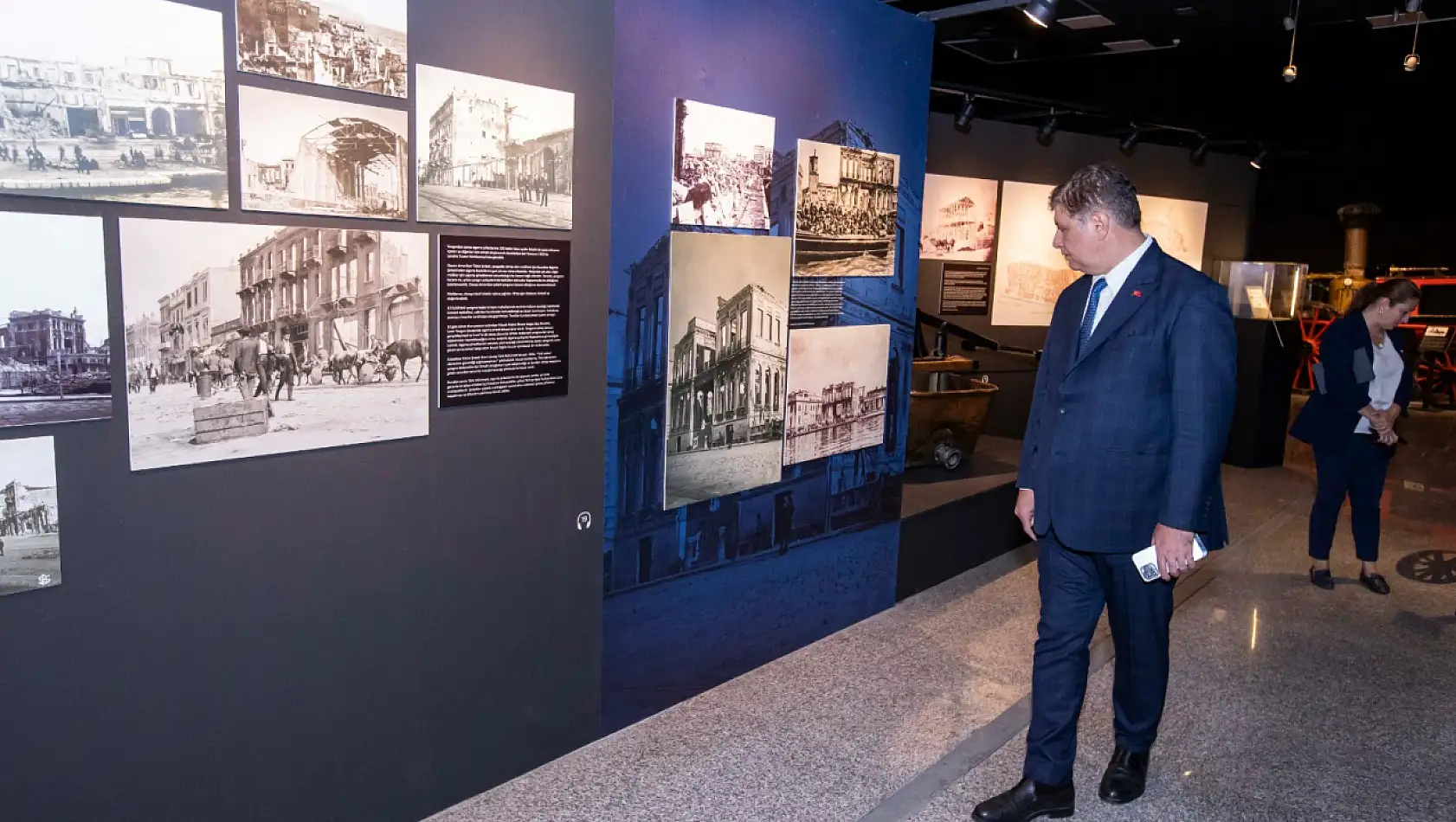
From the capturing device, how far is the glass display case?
314 inches

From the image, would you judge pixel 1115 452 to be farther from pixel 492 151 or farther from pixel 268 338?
pixel 268 338

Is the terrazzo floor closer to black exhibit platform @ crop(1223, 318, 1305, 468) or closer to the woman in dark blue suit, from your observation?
the woman in dark blue suit

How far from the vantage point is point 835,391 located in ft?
12.7

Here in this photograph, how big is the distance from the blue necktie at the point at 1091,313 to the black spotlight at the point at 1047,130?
4435mm

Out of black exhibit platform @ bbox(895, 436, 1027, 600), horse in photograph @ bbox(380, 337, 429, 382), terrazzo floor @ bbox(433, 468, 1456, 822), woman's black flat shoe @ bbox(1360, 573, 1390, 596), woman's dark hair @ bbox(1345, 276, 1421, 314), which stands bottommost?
terrazzo floor @ bbox(433, 468, 1456, 822)

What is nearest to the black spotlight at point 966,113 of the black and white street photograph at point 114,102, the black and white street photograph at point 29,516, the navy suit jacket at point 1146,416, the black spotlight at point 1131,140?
the black spotlight at point 1131,140

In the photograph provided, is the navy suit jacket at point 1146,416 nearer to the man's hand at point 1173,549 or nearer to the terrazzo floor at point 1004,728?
the man's hand at point 1173,549

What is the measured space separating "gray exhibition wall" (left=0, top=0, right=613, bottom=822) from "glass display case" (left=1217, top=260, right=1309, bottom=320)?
6920mm

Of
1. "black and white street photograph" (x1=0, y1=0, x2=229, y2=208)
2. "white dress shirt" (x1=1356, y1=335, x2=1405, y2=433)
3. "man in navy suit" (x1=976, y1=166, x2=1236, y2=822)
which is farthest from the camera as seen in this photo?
"white dress shirt" (x1=1356, y1=335, x2=1405, y2=433)

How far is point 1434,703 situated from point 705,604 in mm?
2699

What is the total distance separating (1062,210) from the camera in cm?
260

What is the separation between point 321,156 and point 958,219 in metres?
5.34

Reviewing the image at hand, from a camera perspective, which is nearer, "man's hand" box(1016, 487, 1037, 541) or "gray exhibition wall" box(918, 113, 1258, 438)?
"man's hand" box(1016, 487, 1037, 541)

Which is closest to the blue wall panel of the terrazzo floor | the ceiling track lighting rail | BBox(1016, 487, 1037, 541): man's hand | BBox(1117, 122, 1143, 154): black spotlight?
the terrazzo floor
